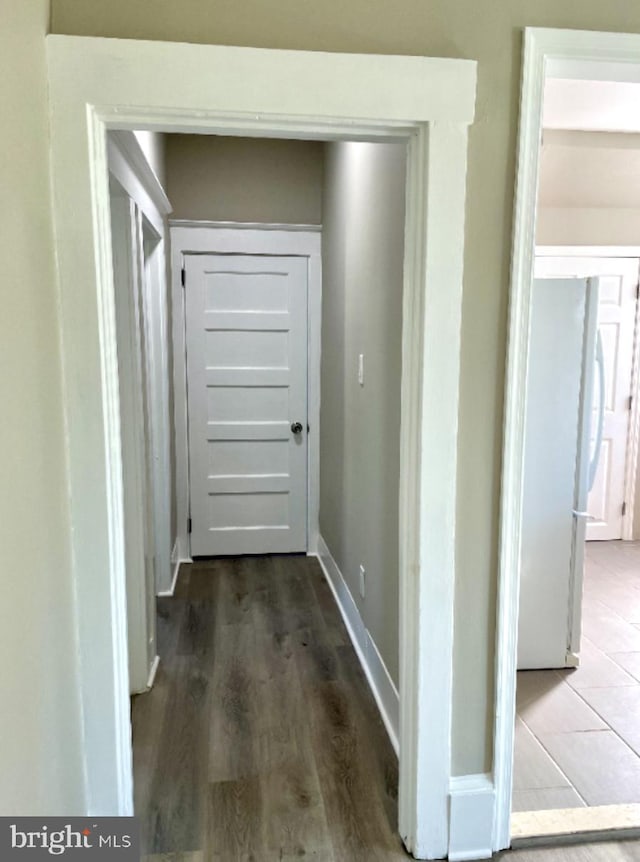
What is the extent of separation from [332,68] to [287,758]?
2.10 metres

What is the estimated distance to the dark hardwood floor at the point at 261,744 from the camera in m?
1.82

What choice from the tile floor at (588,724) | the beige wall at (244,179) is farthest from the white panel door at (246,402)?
the tile floor at (588,724)

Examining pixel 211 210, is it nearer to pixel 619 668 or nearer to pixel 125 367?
pixel 125 367

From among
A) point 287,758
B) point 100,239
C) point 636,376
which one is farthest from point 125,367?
point 636,376

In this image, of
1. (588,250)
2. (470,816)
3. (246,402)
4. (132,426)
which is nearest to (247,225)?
(246,402)

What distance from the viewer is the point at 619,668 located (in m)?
2.81

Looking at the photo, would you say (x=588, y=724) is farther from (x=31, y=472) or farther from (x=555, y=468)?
(x=31, y=472)

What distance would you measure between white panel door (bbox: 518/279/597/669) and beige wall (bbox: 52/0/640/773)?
1.05 meters

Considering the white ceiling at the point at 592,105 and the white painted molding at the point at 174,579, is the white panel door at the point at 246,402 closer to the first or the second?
the white painted molding at the point at 174,579

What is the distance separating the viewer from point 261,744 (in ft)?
7.39

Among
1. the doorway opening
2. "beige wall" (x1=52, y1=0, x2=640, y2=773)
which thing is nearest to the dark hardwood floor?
the doorway opening

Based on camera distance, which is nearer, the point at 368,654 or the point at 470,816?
the point at 470,816

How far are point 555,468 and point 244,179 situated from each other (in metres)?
2.59

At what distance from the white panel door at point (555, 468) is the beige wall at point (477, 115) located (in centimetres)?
105
